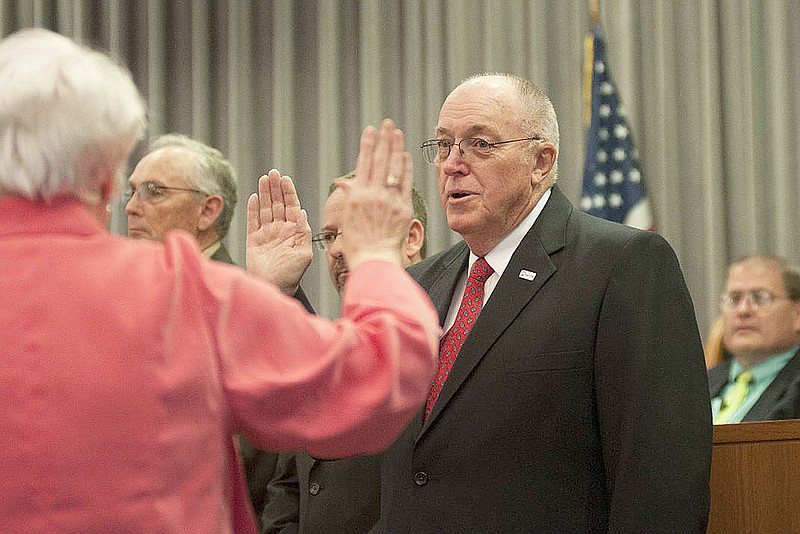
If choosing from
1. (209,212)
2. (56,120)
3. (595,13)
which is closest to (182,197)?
(209,212)

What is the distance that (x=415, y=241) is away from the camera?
3.87 metres

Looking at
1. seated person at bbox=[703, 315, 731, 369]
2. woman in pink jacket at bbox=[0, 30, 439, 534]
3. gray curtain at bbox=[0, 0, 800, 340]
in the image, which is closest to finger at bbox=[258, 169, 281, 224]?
woman in pink jacket at bbox=[0, 30, 439, 534]

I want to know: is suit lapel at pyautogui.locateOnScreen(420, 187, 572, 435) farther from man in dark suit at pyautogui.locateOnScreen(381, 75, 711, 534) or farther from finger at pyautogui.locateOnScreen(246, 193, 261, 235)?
finger at pyautogui.locateOnScreen(246, 193, 261, 235)

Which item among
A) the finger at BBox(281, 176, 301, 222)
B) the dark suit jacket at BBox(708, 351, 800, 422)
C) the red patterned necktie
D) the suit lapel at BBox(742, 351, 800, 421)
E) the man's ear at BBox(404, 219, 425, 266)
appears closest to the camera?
the finger at BBox(281, 176, 301, 222)

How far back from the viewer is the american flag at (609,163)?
631 cm

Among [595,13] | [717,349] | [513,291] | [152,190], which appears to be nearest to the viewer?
[513,291]

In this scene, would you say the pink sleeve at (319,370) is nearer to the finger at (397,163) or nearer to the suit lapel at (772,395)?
the finger at (397,163)

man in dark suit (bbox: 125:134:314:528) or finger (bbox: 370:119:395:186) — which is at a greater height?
finger (bbox: 370:119:395:186)

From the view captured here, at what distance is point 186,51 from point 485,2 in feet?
5.90

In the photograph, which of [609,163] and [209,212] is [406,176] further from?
[609,163]

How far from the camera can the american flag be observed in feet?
20.7

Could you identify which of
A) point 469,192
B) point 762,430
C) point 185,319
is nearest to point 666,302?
point 762,430

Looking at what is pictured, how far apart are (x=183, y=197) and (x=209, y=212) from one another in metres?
0.10

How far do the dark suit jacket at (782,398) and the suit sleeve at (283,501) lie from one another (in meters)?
1.64
